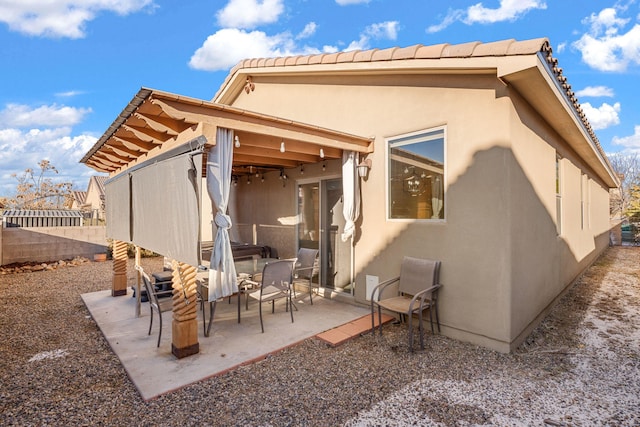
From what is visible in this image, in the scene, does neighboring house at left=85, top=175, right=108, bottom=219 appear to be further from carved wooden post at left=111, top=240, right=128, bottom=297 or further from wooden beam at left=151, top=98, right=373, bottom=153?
wooden beam at left=151, top=98, right=373, bottom=153

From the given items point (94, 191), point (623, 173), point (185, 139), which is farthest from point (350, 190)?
point (623, 173)

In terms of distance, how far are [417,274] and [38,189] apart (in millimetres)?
25069

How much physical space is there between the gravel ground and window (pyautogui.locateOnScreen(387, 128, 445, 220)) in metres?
1.79

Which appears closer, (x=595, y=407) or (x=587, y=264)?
(x=595, y=407)

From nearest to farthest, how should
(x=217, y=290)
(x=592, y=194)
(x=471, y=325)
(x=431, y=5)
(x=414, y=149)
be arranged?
1. (x=217, y=290)
2. (x=471, y=325)
3. (x=414, y=149)
4. (x=431, y=5)
5. (x=592, y=194)

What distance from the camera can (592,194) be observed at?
10961 millimetres

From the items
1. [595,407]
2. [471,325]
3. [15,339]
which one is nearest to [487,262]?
[471,325]

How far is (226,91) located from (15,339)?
6.84m

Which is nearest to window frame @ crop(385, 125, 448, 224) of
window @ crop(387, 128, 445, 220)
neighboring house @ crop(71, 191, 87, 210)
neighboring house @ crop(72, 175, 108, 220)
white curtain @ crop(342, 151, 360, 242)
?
window @ crop(387, 128, 445, 220)

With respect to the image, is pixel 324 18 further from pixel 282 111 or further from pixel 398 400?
pixel 398 400

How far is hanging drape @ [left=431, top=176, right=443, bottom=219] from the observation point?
445 cm

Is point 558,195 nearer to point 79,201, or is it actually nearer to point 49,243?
point 49,243

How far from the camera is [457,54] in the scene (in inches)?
151

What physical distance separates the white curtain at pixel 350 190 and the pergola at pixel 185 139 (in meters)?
0.22
